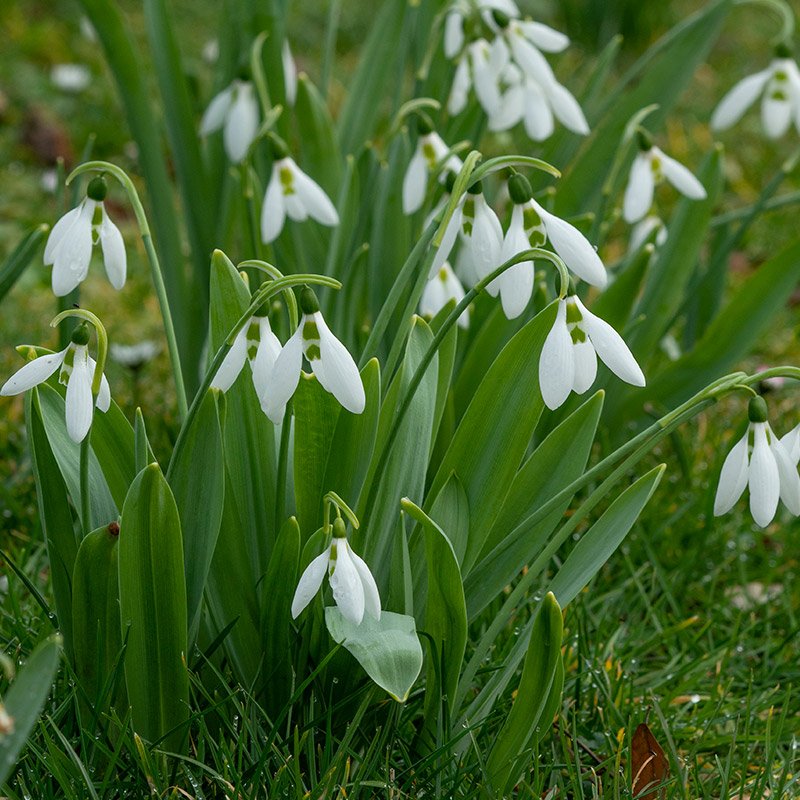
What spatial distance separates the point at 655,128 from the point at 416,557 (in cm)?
150

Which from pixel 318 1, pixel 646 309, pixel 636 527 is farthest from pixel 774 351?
pixel 318 1

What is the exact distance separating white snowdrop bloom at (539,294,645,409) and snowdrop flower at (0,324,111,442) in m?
0.52

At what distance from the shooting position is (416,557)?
1.44 m

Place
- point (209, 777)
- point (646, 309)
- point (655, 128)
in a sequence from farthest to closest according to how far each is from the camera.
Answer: point (655, 128) < point (646, 309) < point (209, 777)

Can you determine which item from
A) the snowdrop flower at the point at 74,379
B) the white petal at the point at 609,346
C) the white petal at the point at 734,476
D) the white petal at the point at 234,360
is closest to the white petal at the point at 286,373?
the white petal at the point at 234,360

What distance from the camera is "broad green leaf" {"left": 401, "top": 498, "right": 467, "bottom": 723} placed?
1.19 m

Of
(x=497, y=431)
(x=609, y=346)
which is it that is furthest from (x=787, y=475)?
(x=497, y=431)

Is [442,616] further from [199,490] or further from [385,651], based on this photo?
[199,490]

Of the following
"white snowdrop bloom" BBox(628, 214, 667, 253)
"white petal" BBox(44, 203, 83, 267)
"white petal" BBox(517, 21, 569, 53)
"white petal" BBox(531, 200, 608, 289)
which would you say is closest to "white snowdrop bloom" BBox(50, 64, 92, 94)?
"white snowdrop bloom" BBox(628, 214, 667, 253)

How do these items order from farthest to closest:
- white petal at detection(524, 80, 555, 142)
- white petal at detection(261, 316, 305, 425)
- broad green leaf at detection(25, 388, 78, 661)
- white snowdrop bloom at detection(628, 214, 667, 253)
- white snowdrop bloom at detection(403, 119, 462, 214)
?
white snowdrop bloom at detection(628, 214, 667, 253)
white petal at detection(524, 80, 555, 142)
white snowdrop bloom at detection(403, 119, 462, 214)
broad green leaf at detection(25, 388, 78, 661)
white petal at detection(261, 316, 305, 425)

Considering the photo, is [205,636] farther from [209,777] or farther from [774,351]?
[774,351]

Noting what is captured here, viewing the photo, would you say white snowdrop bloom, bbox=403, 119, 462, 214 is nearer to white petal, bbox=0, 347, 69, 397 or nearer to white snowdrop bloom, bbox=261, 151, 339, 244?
white snowdrop bloom, bbox=261, 151, 339, 244

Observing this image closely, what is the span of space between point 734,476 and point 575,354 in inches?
9.7

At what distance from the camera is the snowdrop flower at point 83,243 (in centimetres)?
124
